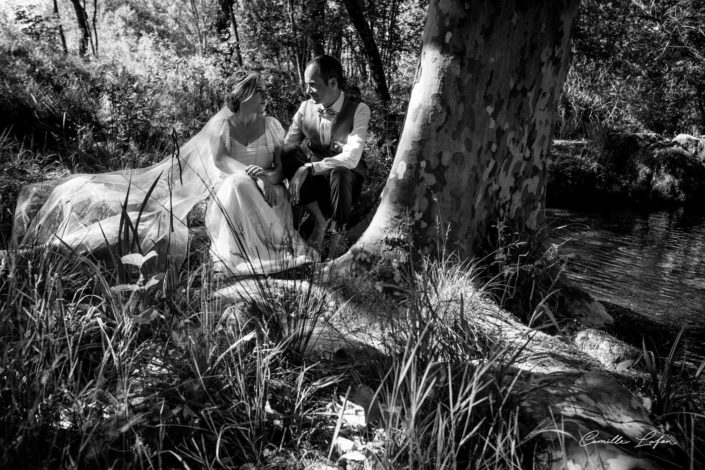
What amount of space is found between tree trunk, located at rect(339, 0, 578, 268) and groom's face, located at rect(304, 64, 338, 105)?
1030 mm

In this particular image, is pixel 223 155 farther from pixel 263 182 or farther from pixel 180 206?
pixel 180 206

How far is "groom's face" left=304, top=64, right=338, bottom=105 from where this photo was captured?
449cm

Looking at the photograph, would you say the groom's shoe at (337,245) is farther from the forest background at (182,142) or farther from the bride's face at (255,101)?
the bride's face at (255,101)

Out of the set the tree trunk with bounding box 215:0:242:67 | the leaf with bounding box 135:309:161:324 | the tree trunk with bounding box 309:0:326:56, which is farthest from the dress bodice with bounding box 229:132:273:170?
the tree trunk with bounding box 215:0:242:67

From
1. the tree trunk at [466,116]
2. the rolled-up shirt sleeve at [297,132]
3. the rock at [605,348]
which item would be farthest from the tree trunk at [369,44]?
the rock at [605,348]

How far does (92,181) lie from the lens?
4277mm

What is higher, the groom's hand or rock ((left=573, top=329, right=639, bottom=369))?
the groom's hand

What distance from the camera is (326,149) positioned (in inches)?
190

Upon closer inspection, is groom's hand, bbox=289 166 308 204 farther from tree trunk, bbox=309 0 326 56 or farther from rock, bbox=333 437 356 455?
tree trunk, bbox=309 0 326 56

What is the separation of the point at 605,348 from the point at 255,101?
2994 millimetres

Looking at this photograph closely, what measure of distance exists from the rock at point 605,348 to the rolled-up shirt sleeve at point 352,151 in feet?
6.52

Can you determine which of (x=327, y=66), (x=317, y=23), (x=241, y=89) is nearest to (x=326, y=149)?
(x=327, y=66)

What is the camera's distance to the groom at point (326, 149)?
4480 mm

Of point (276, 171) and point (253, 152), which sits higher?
point (253, 152)
